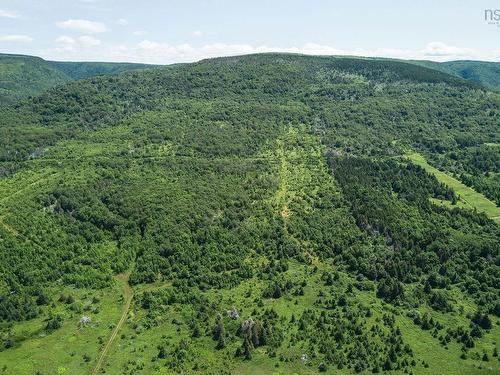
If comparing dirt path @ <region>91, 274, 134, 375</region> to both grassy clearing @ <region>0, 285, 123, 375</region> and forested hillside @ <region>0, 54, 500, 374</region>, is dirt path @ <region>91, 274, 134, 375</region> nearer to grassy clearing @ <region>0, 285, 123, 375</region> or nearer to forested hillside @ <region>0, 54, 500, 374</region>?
forested hillside @ <region>0, 54, 500, 374</region>

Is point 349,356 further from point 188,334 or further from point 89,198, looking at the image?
point 89,198

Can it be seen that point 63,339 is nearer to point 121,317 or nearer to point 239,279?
point 121,317

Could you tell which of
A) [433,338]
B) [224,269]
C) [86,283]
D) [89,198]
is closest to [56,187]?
[89,198]

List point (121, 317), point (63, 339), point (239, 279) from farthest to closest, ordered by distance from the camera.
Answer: point (239, 279) → point (121, 317) → point (63, 339)

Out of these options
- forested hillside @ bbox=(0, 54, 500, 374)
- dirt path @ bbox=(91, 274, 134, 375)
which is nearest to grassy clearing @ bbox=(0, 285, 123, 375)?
forested hillside @ bbox=(0, 54, 500, 374)

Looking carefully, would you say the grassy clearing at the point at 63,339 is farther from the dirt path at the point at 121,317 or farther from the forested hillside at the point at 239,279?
the dirt path at the point at 121,317

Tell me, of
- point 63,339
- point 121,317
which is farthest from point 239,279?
point 63,339

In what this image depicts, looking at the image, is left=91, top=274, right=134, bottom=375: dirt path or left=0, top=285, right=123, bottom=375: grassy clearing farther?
left=91, top=274, right=134, bottom=375: dirt path

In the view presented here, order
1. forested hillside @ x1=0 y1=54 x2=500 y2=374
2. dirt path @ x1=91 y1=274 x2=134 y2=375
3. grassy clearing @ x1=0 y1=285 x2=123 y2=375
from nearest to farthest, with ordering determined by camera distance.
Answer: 1. grassy clearing @ x1=0 y1=285 x2=123 y2=375
2. dirt path @ x1=91 y1=274 x2=134 y2=375
3. forested hillside @ x1=0 y1=54 x2=500 y2=374
